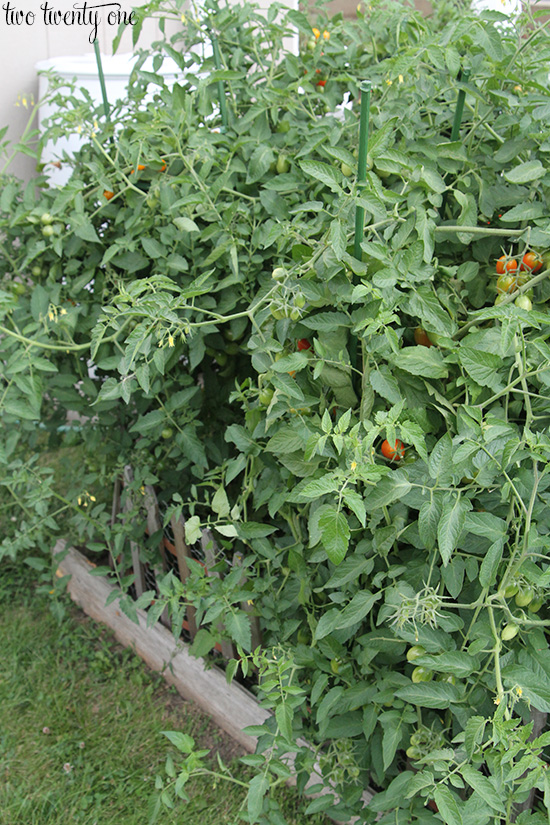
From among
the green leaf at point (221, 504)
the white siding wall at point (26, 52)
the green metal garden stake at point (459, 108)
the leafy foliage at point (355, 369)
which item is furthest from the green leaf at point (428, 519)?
the white siding wall at point (26, 52)

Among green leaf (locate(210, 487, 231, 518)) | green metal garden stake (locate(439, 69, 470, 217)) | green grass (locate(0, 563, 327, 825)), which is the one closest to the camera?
green metal garden stake (locate(439, 69, 470, 217))

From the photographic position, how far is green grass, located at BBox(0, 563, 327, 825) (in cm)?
163

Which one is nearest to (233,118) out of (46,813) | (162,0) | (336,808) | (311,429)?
(162,0)

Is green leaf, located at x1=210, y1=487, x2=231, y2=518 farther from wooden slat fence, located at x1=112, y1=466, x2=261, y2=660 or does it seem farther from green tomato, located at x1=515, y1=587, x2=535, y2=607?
green tomato, located at x1=515, y1=587, x2=535, y2=607

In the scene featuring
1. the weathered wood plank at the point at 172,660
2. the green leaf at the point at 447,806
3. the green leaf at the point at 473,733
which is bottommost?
the weathered wood plank at the point at 172,660

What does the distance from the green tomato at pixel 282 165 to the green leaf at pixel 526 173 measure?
0.53 meters

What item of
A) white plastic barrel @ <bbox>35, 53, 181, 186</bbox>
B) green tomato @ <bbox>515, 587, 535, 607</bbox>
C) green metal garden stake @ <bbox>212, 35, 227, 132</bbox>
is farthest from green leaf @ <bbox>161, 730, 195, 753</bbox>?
white plastic barrel @ <bbox>35, 53, 181, 186</bbox>

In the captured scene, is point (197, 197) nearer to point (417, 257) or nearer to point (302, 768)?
point (417, 257)

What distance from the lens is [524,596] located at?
0.96 metres

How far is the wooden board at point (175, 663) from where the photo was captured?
172 centimetres

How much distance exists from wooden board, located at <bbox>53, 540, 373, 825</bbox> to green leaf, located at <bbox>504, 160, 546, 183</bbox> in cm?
126

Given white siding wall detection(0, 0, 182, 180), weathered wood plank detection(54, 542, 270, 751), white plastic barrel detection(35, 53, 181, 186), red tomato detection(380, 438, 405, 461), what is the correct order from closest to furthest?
red tomato detection(380, 438, 405, 461)
weathered wood plank detection(54, 542, 270, 751)
white plastic barrel detection(35, 53, 181, 186)
white siding wall detection(0, 0, 182, 180)

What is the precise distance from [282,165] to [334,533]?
0.95 m

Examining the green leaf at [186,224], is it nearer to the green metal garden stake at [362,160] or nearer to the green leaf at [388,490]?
the green metal garden stake at [362,160]
